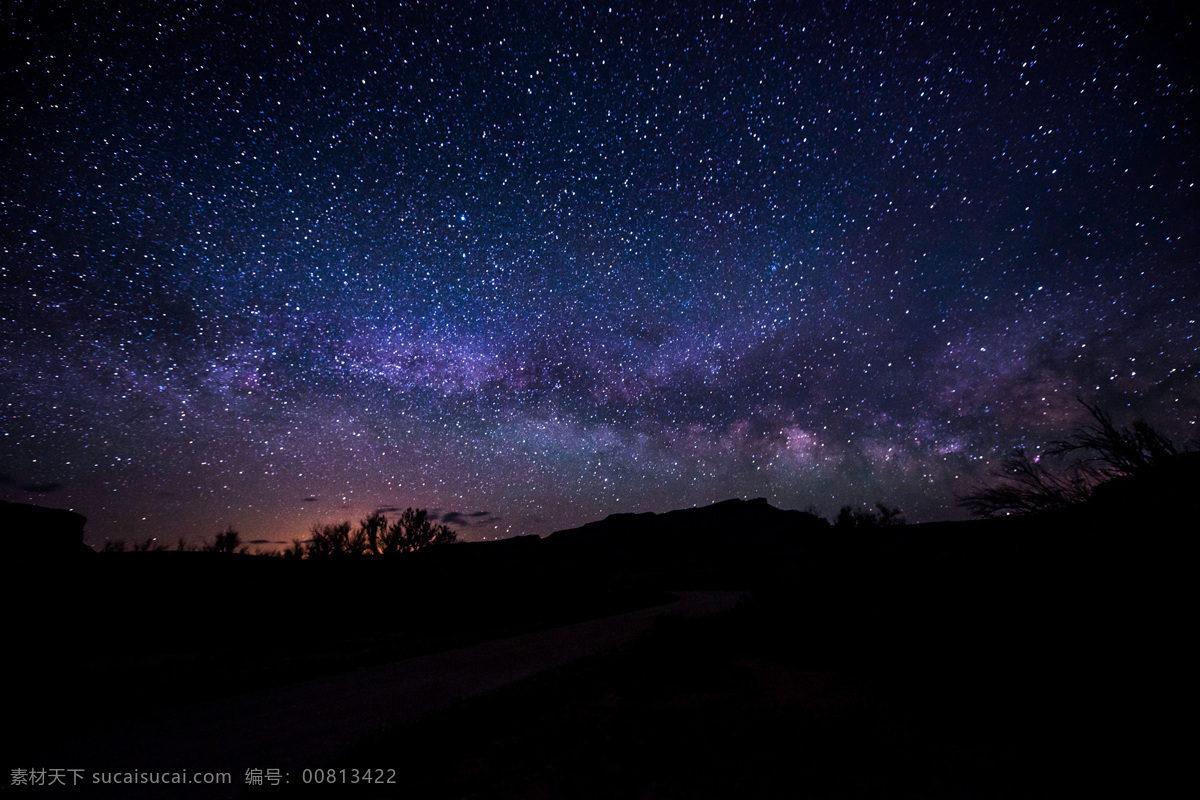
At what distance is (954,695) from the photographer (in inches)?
208

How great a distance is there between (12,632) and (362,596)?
386 inches

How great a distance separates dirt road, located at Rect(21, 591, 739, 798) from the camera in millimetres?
4273

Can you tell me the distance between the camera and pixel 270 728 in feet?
17.9

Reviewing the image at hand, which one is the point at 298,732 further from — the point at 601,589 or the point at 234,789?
the point at 601,589

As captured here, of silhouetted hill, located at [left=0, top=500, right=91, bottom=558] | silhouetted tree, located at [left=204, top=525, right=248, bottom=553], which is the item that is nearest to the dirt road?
silhouetted hill, located at [left=0, top=500, right=91, bottom=558]

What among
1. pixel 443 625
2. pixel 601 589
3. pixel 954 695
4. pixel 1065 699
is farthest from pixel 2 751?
pixel 601 589

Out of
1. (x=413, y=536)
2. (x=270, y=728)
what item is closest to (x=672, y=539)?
(x=413, y=536)

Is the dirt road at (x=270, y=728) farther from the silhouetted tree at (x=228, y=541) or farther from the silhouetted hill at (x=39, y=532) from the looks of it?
the silhouetted tree at (x=228, y=541)

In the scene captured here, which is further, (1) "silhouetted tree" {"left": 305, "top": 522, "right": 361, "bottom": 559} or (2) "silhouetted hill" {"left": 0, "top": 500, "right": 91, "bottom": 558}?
(1) "silhouetted tree" {"left": 305, "top": 522, "right": 361, "bottom": 559}

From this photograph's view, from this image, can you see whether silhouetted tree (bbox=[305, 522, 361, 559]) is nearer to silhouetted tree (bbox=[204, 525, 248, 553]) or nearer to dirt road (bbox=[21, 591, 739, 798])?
silhouetted tree (bbox=[204, 525, 248, 553])

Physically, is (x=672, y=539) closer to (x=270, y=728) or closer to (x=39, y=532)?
(x=39, y=532)

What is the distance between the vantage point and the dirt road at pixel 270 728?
427 cm

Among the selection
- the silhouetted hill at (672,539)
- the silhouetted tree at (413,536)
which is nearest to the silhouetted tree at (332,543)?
the silhouetted tree at (413,536)

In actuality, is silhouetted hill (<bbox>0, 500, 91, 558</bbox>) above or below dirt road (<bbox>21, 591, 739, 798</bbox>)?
above
